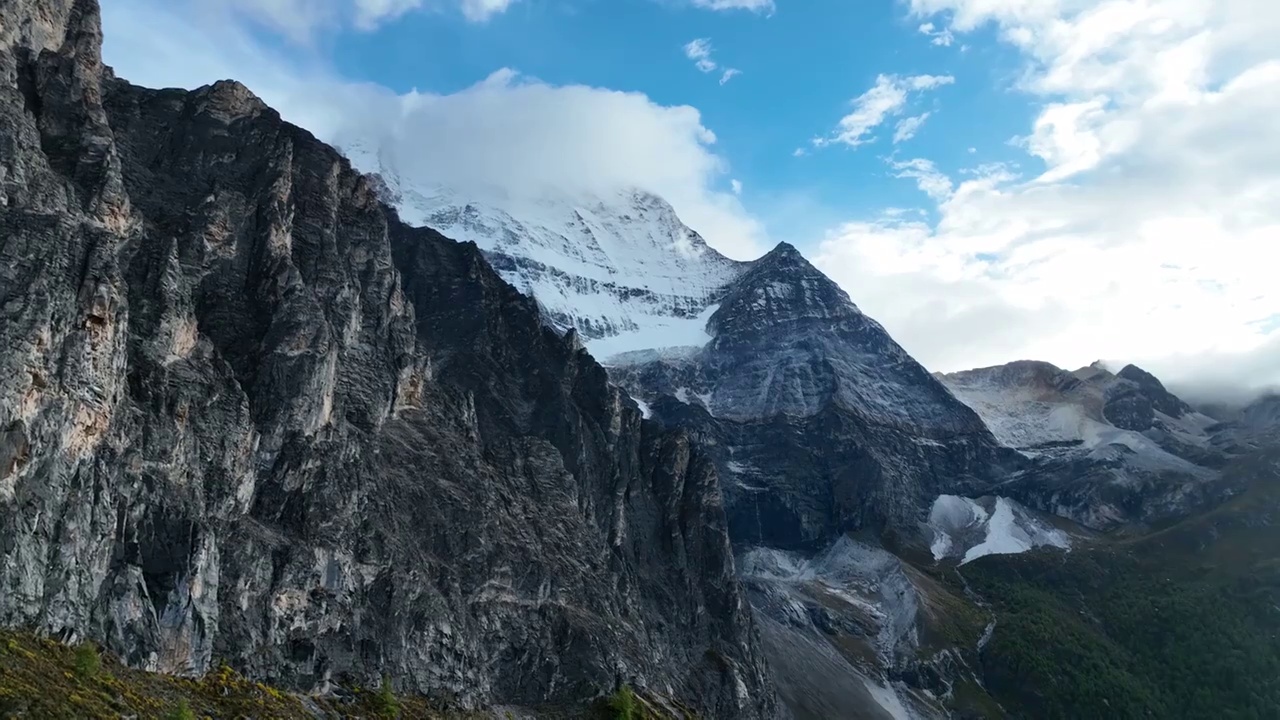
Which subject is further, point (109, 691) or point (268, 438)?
point (268, 438)

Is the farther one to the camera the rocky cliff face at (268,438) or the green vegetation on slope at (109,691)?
the rocky cliff face at (268,438)

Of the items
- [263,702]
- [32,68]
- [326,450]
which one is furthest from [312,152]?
[263,702]

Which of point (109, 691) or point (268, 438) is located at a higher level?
point (268, 438)

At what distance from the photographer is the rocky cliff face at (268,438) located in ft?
262

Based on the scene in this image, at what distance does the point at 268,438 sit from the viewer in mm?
108125

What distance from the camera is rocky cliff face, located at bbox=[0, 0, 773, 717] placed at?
262 feet

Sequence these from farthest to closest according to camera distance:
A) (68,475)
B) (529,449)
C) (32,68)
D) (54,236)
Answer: (529,449) < (32,68) < (54,236) < (68,475)

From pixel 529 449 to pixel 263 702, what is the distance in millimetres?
83162

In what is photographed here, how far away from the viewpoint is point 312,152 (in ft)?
498

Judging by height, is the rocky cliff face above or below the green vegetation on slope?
above

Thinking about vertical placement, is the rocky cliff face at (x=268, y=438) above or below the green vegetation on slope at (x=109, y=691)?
above

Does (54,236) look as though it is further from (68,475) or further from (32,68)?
(32,68)

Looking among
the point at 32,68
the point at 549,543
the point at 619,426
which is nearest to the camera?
the point at 32,68

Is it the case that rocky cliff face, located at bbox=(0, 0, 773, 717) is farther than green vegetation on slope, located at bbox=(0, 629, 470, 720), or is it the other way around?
rocky cliff face, located at bbox=(0, 0, 773, 717)
